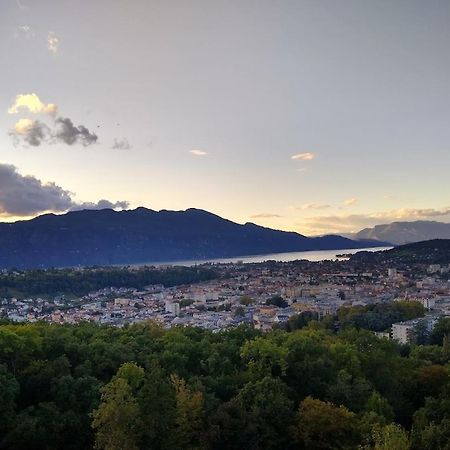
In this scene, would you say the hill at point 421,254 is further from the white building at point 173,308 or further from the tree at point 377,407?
the tree at point 377,407

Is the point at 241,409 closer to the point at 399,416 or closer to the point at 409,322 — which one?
the point at 399,416

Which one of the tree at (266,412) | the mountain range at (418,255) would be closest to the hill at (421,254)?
the mountain range at (418,255)

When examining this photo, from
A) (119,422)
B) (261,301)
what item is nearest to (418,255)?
(261,301)

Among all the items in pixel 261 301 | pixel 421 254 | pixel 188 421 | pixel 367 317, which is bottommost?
pixel 261 301

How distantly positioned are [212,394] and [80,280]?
66740 millimetres

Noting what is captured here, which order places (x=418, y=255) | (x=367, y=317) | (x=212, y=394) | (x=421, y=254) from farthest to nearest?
(x=421, y=254)
(x=418, y=255)
(x=367, y=317)
(x=212, y=394)

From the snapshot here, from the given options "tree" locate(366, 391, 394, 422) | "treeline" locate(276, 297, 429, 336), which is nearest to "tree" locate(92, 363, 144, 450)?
"tree" locate(366, 391, 394, 422)

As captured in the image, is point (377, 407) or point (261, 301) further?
point (261, 301)

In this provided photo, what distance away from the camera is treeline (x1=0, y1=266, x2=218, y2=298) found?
68438 mm

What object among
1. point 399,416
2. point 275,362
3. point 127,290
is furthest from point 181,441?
point 127,290

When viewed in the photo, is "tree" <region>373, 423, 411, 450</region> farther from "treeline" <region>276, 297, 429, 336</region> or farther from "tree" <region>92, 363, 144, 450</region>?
"treeline" <region>276, 297, 429, 336</region>

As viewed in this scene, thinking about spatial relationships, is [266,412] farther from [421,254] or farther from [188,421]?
[421,254]

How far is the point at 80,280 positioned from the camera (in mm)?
78125

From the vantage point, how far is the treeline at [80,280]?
2694 inches
